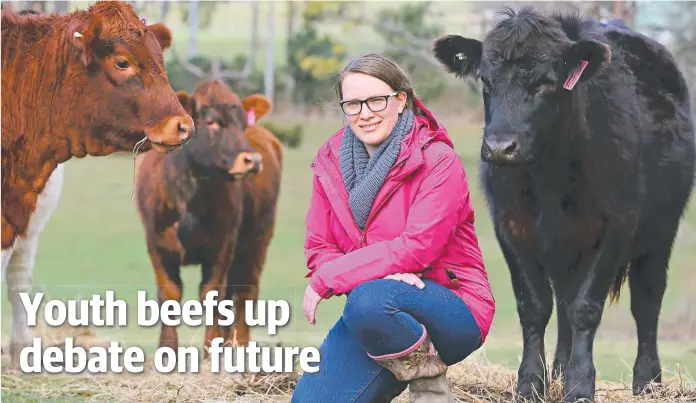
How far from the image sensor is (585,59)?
16.7 feet

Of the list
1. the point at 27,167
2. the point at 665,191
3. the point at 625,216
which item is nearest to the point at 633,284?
the point at 665,191

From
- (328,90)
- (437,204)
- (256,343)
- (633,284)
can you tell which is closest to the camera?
(437,204)

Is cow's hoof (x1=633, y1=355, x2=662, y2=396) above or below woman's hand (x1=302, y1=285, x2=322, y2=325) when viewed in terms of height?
below

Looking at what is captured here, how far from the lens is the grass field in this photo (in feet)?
30.5

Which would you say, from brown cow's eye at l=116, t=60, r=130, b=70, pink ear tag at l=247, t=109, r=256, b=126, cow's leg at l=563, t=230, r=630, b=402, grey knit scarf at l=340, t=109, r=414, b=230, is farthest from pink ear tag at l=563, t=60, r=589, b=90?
pink ear tag at l=247, t=109, r=256, b=126

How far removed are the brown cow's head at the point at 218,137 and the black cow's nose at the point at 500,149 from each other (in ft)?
9.25

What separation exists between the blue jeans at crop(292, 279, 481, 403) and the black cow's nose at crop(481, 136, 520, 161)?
0.91 metres

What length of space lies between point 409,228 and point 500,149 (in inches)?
36.6

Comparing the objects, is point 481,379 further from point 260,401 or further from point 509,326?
point 509,326

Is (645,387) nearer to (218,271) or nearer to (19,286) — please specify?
(218,271)

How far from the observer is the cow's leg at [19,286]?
23.2 ft

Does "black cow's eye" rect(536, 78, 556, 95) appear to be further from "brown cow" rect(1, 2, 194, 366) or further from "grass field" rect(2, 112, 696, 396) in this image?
"grass field" rect(2, 112, 696, 396)

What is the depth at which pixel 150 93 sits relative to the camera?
16.8 feet

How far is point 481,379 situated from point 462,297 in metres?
1.61
